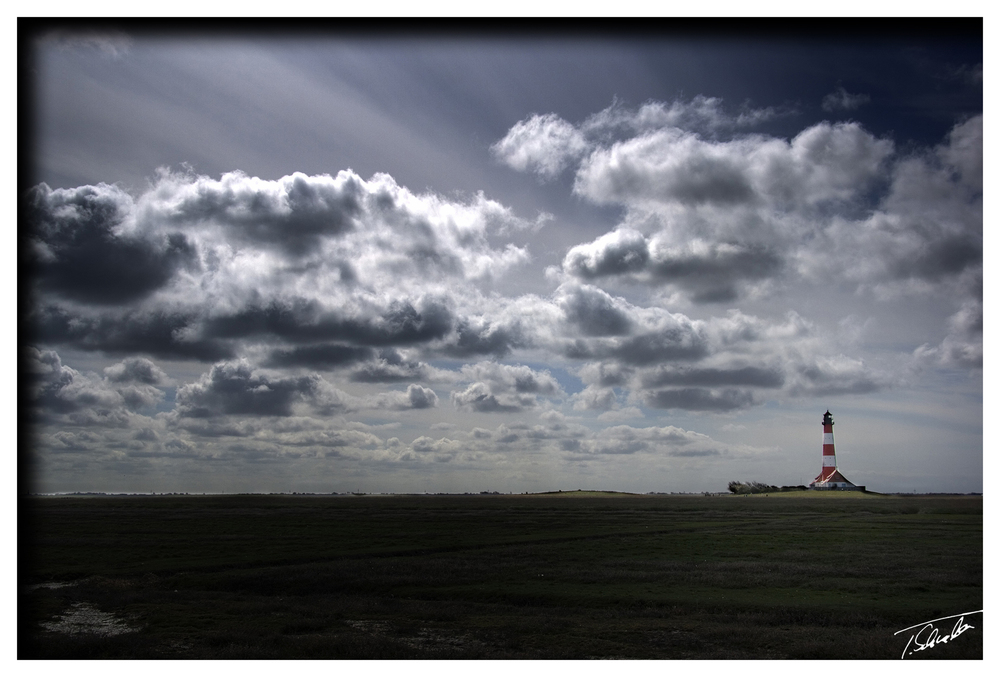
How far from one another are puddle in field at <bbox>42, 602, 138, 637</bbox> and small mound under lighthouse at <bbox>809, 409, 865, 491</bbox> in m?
127

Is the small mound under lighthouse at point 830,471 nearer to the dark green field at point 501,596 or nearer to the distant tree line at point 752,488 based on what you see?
the distant tree line at point 752,488

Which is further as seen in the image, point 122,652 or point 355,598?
point 355,598

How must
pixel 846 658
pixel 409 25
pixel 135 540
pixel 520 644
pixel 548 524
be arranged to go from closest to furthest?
pixel 846 658 → pixel 520 644 → pixel 409 25 → pixel 135 540 → pixel 548 524

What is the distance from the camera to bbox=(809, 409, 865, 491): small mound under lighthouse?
4823 inches

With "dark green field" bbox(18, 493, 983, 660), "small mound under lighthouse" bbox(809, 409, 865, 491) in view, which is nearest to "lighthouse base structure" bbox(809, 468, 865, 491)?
"small mound under lighthouse" bbox(809, 409, 865, 491)

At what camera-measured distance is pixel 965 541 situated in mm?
41188

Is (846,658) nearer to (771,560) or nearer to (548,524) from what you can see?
(771,560)

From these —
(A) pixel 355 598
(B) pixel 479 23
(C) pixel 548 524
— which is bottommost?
(C) pixel 548 524

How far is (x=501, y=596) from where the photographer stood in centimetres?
2309

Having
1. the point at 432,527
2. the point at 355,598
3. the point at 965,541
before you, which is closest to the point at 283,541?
the point at 432,527

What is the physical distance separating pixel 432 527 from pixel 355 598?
3370cm
